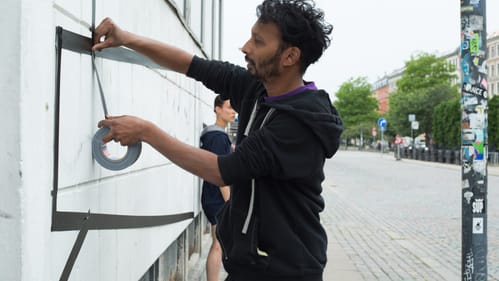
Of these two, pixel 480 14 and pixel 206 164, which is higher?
pixel 480 14

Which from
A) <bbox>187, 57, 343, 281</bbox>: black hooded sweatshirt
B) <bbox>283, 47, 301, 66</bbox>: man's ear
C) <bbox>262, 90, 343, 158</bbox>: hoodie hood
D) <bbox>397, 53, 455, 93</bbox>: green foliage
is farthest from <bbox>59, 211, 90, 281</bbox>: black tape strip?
<bbox>397, 53, 455, 93</bbox>: green foliage

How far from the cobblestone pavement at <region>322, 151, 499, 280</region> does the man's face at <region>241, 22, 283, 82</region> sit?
493 centimetres

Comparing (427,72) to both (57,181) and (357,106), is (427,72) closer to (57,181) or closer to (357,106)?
(357,106)

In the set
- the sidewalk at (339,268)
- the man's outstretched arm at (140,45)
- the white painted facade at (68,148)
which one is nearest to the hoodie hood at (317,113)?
the man's outstretched arm at (140,45)

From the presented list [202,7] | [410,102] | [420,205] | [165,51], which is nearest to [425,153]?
[410,102]

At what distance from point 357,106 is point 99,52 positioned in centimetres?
10661

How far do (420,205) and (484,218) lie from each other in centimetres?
1028

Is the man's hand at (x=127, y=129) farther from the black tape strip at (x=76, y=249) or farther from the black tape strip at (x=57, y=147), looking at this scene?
the black tape strip at (x=76, y=249)

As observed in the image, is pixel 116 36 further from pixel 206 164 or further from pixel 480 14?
pixel 480 14

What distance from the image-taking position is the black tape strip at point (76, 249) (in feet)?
6.74

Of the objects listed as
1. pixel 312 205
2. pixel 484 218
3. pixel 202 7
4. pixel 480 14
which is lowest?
pixel 484 218

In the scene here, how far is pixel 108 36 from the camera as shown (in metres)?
2.43

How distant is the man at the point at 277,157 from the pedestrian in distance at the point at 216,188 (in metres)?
3.03

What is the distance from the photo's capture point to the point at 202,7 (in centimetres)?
783
